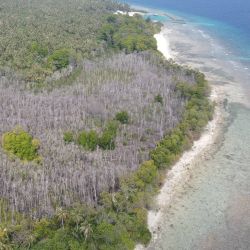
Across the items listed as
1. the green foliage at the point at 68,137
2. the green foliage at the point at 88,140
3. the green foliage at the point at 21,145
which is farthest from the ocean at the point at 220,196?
the green foliage at the point at 21,145

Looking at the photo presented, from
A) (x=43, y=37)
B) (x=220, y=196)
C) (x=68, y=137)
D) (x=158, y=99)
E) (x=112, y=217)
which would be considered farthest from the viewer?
(x=43, y=37)

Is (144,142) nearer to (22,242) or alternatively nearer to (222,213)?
(222,213)

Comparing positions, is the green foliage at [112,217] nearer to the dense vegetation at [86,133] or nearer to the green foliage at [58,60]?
the dense vegetation at [86,133]

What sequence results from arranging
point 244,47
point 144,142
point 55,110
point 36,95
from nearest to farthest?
point 144,142, point 55,110, point 36,95, point 244,47

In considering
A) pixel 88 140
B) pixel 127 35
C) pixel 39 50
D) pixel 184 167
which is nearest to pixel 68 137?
pixel 88 140

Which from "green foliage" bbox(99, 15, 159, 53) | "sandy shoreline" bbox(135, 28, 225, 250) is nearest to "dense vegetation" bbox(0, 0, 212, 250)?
"green foliage" bbox(99, 15, 159, 53)

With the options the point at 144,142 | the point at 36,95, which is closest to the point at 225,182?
the point at 144,142

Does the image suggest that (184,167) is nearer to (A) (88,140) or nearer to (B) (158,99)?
(A) (88,140)
